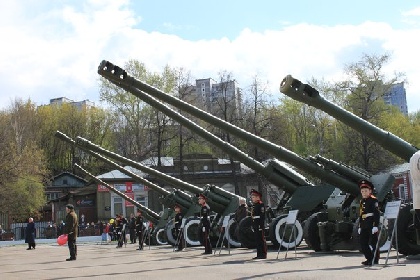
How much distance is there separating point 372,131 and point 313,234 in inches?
211

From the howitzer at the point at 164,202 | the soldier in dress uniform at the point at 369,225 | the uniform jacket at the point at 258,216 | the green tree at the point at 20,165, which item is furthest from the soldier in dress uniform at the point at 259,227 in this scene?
the green tree at the point at 20,165

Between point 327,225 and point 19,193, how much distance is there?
38.4 metres

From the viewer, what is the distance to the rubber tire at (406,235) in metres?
12.6

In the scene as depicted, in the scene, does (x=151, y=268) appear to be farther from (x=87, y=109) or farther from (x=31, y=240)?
(x=87, y=109)

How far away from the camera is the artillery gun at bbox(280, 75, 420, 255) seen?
11.7 metres

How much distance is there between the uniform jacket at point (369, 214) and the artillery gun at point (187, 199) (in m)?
9.16

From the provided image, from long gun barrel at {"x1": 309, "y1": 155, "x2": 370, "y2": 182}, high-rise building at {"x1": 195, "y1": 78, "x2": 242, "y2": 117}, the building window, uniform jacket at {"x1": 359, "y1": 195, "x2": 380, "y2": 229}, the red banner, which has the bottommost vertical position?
uniform jacket at {"x1": 359, "y1": 195, "x2": 380, "y2": 229}

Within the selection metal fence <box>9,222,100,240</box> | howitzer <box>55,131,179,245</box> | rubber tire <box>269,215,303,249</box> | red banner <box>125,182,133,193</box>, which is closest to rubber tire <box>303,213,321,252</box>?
rubber tire <box>269,215,303,249</box>

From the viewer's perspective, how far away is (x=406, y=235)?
12.6 metres

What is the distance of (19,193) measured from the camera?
50469mm

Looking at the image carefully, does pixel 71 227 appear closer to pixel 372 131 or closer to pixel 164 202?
pixel 372 131

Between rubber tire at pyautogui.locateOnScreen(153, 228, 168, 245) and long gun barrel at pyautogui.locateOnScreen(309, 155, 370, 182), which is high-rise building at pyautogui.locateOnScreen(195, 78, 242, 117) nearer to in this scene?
rubber tire at pyautogui.locateOnScreen(153, 228, 168, 245)

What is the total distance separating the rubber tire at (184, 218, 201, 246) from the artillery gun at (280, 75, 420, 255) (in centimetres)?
1180

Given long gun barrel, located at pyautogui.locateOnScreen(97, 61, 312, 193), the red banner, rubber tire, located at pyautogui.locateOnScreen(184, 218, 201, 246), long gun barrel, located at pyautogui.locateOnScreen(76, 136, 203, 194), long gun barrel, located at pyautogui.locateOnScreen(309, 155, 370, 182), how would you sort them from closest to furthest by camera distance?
long gun barrel, located at pyautogui.locateOnScreen(309, 155, 370, 182), long gun barrel, located at pyautogui.locateOnScreen(97, 61, 312, 193), rubber tire, located at pyautogui.locateOnScreen(184, 218, 201, 246), long gun barrel, located at pyautogui.locateOnScreen(76, 136, 203, 194), the red banner
